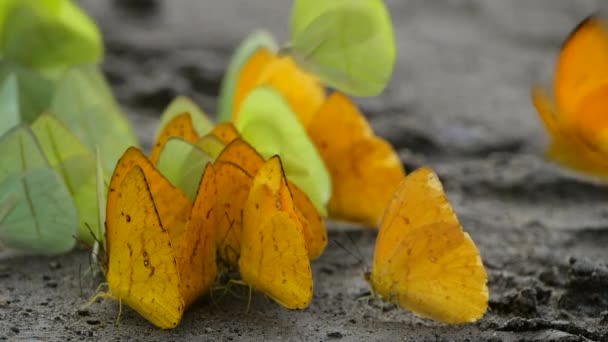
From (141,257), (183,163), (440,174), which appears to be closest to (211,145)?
(183,163)

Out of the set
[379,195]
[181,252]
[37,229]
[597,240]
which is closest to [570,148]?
[597,240]

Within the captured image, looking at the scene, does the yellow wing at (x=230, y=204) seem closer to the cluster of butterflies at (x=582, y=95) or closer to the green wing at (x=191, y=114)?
the green wing at (x=191, y=114)

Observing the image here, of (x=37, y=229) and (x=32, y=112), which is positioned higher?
(x=32, y=112)

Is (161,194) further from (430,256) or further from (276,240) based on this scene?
(430,256)

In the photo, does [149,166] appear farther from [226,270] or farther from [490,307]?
[490,307]

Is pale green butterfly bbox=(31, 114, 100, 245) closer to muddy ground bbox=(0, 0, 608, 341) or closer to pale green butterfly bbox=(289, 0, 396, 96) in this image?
muddy ground bbox=(0, 0, 608, 341)
